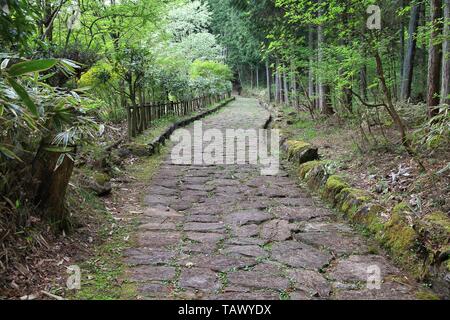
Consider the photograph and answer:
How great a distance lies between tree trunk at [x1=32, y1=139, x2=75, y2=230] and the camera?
3.86m

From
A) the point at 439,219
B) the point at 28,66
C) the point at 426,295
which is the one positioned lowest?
the point at 426,295

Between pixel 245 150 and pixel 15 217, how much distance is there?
7.21 meters

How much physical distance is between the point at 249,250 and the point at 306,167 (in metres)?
3.34

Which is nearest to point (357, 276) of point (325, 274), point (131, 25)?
point (325, 274)

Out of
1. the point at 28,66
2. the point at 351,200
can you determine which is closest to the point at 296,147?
the point at 351,200

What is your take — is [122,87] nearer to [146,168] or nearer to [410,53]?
[146,168]

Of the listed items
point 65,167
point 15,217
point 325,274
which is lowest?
point 325,274

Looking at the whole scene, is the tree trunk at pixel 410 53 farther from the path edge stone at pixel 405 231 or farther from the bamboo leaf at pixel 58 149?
the bamboo leaf at pixel 58 149

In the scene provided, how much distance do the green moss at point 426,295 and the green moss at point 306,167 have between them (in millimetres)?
3642

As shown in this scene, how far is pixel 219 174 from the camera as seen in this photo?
756cm

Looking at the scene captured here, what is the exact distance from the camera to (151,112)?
41.7 feet

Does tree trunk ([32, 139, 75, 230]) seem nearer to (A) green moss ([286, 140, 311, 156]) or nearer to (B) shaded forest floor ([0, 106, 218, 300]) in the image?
(B) shaded forest floor ([0, 106, 218, 300])

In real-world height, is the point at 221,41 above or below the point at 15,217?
above
